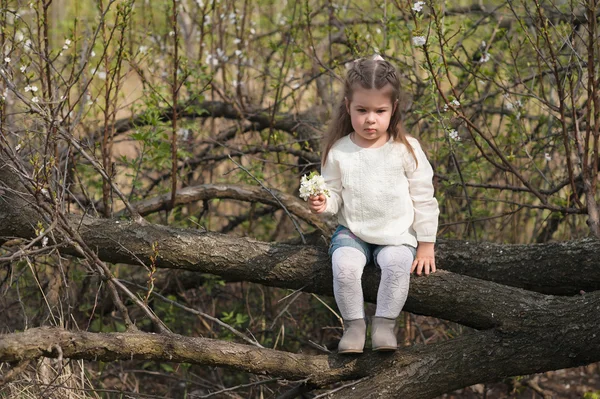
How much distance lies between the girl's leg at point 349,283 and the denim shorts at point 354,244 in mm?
53

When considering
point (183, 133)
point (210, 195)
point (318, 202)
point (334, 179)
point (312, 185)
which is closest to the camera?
point (312, 185)

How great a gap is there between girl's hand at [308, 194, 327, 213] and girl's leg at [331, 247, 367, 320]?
213 millimetres

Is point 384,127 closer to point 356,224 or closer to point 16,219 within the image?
point 356,224

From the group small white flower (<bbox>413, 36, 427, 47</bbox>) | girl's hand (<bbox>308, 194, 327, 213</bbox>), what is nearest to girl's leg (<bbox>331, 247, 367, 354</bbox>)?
girl's hand (<bbox>308, 194, 327, 213</bbox>)

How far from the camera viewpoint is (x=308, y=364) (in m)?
3.22

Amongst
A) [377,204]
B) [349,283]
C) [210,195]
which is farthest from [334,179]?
[210,195]

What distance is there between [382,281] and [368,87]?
746 millimetres

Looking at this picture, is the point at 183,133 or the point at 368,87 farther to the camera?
the point at 183,133

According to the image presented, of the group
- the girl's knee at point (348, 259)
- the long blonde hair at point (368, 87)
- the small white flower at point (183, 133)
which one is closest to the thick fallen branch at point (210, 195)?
the small white flower at point (183, 133)

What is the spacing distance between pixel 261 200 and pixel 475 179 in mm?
1228

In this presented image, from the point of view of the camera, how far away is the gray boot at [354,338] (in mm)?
3160

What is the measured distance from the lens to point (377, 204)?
3.28 metres

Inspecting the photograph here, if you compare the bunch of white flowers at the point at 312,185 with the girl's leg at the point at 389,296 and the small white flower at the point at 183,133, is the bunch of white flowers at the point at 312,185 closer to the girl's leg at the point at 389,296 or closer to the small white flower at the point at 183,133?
the girl's leg at the point at 389,296

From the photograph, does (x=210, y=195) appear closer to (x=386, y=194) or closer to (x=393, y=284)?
(x=386, y=194)
